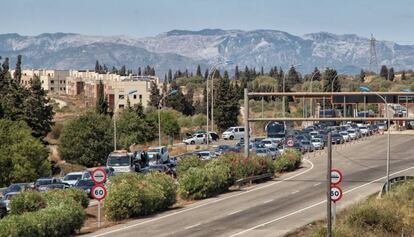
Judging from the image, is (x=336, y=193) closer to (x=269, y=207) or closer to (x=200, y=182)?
(x=269, y=207)

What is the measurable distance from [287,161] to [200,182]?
18.0m

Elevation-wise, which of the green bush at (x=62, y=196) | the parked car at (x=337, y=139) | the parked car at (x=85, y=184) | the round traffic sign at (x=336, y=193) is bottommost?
the parked car at (x=337, y=139)

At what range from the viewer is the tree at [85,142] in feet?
265

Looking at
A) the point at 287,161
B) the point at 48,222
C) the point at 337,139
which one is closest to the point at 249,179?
the point at 287,161

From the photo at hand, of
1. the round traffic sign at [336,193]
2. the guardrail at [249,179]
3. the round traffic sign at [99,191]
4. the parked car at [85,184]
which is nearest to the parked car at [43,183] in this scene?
the parked car at [85,184]

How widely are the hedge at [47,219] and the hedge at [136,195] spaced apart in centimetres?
208

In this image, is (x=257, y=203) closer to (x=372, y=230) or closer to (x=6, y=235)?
(x=372, y=230)

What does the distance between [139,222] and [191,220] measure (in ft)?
7.58

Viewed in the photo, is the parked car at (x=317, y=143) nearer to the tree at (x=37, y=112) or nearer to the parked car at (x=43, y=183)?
the tree at (x=37, y=112)

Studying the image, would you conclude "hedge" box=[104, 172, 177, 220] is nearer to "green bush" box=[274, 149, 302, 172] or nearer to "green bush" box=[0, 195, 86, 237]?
"green bush" box=[0, 195, 86, 237]

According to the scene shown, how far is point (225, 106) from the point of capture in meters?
119

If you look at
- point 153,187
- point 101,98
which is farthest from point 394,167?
point 101,98

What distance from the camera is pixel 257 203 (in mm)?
44312

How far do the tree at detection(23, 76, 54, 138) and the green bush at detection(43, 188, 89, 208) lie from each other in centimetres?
5216
